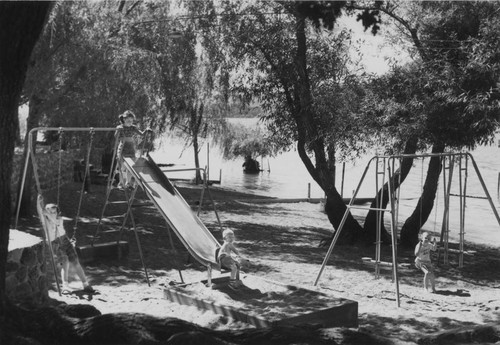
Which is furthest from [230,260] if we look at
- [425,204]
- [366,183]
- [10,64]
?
[366,183]

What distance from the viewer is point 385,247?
17.2m

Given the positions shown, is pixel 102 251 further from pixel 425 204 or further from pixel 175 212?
pixel 425 204

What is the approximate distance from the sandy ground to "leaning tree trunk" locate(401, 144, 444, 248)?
28.9 inches

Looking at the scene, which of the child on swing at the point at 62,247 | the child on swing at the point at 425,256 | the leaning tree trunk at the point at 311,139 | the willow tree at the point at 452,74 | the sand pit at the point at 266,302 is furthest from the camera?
the leaning tree trunk at the point at 311,139

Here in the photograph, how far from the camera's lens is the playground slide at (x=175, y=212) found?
1218cm

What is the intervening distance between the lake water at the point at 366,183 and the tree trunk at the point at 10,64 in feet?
28.2

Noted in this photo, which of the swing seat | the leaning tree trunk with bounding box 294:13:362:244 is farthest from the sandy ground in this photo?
the leaning tree trunk with bounding box 294:13:362:244

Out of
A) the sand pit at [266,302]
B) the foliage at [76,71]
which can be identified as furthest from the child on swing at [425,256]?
the foliage at [76,71]

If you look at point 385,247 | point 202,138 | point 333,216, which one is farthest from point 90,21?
point 202,138

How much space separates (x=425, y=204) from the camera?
55.8 ft

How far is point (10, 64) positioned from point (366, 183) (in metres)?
37.2

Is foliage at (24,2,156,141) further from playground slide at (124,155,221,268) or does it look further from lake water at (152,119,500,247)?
lake water at (152,119,500,247)

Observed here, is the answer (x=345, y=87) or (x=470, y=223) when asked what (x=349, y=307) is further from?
(x=470, y=223)

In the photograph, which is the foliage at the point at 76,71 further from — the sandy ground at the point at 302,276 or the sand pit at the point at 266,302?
the sand pit at the point at 266,302
